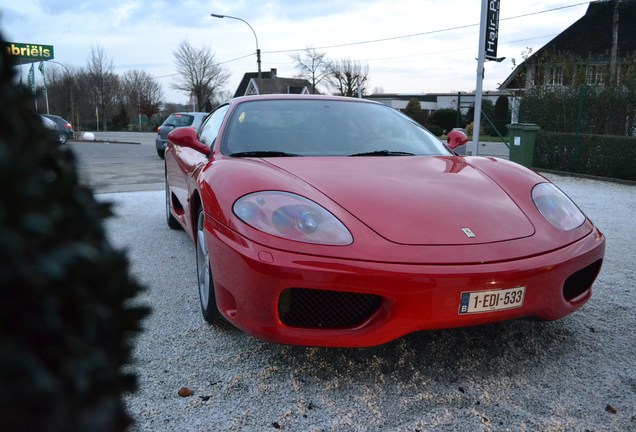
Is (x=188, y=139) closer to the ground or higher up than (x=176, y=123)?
closer to the ground

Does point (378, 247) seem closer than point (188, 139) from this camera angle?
Yes

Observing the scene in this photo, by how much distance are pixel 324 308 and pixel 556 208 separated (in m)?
1.36

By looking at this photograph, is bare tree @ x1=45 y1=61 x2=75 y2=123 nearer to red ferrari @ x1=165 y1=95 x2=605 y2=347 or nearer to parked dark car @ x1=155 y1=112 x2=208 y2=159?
parked dark car @ x1=155 y1=112 x2=208 y2=159

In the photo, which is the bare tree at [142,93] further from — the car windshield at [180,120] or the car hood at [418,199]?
the car hood at [418,199]

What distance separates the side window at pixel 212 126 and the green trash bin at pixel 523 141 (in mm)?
7831

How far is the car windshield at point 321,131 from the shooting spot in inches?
123

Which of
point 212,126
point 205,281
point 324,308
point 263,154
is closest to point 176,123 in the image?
point 212,126

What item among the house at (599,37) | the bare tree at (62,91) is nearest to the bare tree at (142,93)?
the bare tree at (62,91)

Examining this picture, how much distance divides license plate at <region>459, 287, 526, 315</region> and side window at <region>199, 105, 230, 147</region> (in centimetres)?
203

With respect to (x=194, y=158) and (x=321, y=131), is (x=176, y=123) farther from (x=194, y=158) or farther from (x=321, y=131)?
(x=321, y=131)

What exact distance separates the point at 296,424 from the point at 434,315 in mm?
676

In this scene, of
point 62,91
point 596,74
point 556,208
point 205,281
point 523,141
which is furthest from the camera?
point 62,91

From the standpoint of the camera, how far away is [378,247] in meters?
2.09

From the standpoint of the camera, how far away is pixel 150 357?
2482 millimetres
